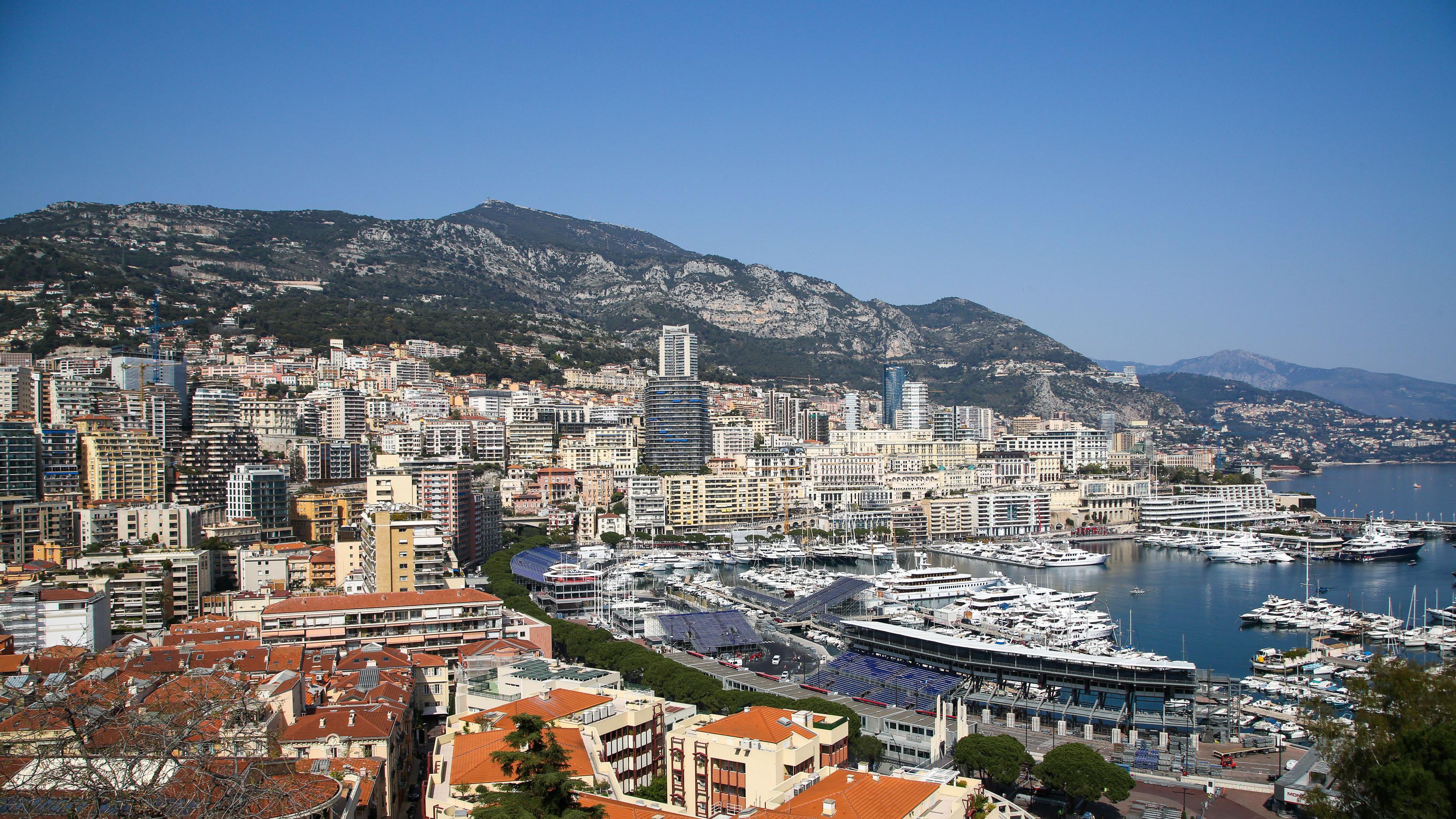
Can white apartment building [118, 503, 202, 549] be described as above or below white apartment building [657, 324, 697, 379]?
below

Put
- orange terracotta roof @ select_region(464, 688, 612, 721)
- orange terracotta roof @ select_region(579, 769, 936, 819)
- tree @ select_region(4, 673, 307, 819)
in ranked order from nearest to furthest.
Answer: tree @ select_region(4, 673, 307, 819)
orange terracotta roof @ select_region(579, 769, 936, 819)
orange terracotta roof @ select_region(464, 688, 612, 721)

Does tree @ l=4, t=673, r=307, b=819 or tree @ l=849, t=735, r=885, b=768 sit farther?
tree @ l=849, t=735, r=885, b=768

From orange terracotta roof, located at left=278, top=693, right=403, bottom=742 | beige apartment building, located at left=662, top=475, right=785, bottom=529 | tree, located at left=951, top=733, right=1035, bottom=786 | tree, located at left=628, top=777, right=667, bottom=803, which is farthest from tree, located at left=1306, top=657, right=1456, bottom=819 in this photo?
beige apartment building, located at left=662, top=475, right=785, bottom=529

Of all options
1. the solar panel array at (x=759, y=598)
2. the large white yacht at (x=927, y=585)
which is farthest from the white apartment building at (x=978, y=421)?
the solar panel array at (x=759, y=598)

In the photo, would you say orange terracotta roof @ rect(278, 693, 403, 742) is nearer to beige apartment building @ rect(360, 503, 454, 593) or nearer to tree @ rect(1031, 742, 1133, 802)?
tree @ rect(1031, 742, 1133, 802)

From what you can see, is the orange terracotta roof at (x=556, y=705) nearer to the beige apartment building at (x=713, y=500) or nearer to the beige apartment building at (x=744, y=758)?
the beige apartment building at (x=744, y=758)

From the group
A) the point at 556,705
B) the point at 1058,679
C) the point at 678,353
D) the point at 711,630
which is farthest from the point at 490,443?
the point at 556,705

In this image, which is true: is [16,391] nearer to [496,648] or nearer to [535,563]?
[535,563]
